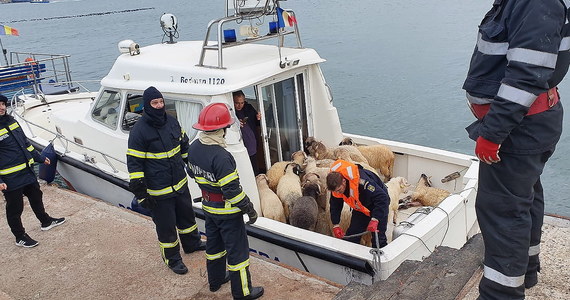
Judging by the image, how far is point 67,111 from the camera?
7270 mm

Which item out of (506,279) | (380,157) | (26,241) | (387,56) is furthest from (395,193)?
(387,56)

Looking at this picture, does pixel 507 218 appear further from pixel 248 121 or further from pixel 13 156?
pixel 13 156

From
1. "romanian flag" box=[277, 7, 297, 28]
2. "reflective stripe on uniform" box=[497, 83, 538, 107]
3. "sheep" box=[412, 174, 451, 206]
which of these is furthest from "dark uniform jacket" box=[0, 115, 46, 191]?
"reflective stripe on uniform" box=[497, 83, 538, 107]

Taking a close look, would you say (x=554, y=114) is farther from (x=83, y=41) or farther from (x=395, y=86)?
(x=83, y=41)

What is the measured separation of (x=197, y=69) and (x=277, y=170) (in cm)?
148

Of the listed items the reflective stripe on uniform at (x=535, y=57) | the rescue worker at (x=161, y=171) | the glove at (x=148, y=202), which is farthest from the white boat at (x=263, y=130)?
the reflective stripe on uniform at (x=535, y=57)

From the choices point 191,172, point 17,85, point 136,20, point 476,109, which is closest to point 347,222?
point 191,172

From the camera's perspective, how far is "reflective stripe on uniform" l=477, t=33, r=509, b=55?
2.25 meters

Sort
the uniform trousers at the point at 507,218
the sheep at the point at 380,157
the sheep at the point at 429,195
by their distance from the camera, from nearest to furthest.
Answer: the uniform trousers at the point at 507,218, the sheep at the point at 429,195, the sheep at the point at 380,157

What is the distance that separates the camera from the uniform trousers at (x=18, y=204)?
A: 4.79m

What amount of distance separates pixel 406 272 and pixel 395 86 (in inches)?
576

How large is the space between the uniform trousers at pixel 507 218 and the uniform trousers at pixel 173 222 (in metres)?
2.64

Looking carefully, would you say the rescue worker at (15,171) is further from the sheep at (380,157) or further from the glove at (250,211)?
the sheep at (380,157)

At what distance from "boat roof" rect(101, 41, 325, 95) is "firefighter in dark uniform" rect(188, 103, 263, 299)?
1377 millimetres
